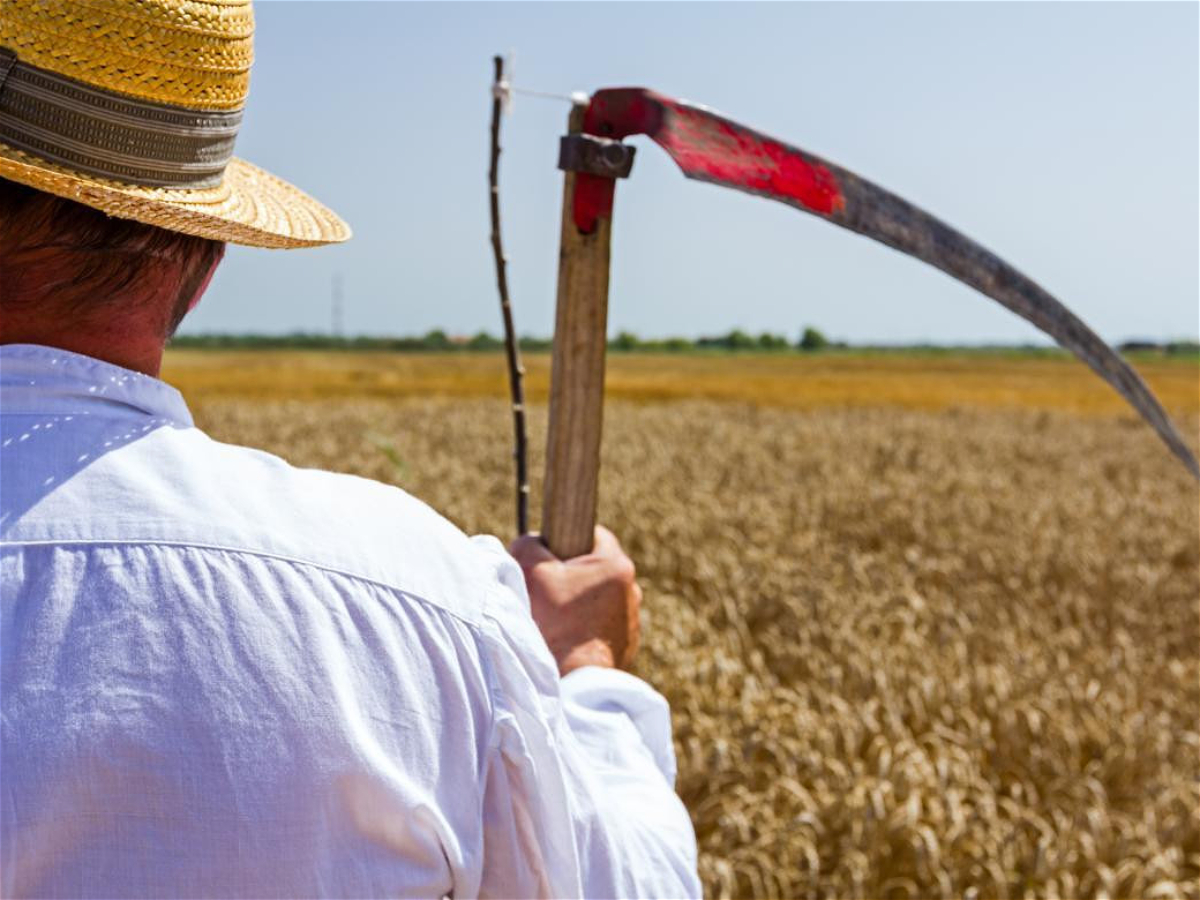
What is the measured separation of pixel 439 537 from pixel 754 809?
3197 mm

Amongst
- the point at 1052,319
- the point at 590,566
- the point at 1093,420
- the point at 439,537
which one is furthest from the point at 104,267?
the point at 1093,420

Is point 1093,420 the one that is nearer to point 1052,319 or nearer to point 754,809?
point 754,809

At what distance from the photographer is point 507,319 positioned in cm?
202

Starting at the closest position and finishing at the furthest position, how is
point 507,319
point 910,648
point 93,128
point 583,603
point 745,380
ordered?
1. point 93,128
2. point 583,603
3. point 507,319
4. point 910,648
5. point 745,380

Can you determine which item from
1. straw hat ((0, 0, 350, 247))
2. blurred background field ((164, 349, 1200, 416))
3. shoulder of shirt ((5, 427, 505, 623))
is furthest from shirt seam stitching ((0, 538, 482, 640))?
blurred background field ((164, 349, 1200, 416))

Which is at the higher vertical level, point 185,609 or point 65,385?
point 65,385

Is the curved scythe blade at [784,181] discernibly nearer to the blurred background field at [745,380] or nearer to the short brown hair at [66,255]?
the short brown hair at [66,255]

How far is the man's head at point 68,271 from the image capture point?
1032 mm

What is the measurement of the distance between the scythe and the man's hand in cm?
5

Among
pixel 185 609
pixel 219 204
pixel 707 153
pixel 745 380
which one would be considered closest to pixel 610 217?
pixel 707 153

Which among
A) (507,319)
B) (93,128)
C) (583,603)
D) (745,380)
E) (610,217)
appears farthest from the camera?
(745,380)

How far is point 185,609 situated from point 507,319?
3.68ft

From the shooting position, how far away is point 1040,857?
12.6 ft

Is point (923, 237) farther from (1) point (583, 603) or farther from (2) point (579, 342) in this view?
(1) point (583, 603)
